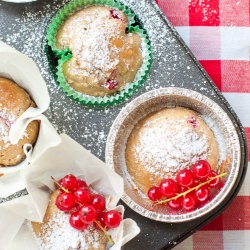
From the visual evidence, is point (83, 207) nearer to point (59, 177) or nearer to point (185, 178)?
point (59, 177)

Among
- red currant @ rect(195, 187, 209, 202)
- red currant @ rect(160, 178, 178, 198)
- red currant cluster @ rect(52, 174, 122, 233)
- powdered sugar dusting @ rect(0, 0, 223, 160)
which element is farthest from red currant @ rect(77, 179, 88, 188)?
red currant @ rect(195, 187, 209, 202)

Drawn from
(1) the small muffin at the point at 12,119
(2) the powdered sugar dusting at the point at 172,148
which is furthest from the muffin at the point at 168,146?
(1) the small muffin at the point at 12,119

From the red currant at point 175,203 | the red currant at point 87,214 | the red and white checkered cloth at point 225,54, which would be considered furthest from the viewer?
the red and white checkered cloth at point 225,54

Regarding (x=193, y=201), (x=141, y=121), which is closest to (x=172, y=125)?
(x=141, y=121)

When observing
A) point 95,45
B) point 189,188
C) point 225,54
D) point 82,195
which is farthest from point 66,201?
point 225,54

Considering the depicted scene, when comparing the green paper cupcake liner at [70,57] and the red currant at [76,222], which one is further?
the green paper cupcake liner at [70,57]

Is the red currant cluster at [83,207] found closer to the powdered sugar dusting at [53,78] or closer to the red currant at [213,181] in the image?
the powdered sugar dusting at [53,78]
